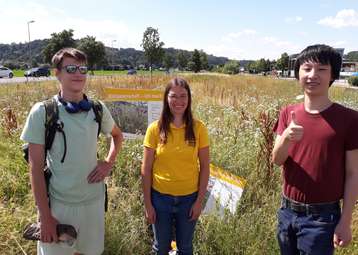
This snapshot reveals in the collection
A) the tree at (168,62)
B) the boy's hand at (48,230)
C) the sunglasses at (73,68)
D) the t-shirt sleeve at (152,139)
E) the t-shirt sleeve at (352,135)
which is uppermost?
the tree at (168,62)

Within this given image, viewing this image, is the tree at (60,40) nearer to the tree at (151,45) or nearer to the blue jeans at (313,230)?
the tree at (151,45)

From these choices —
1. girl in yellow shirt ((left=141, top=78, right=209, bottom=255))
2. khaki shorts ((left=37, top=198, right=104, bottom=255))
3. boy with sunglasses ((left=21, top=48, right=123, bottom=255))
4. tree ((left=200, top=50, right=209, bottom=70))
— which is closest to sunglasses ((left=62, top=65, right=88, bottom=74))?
boy with sunglasses ((left=21, top=48, right=123, bottom=255))

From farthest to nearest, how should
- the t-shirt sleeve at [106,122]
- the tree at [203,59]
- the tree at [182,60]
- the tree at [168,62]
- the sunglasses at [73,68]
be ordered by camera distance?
1. the tree at [182,60]
2. the tree at [203,59]
3. the tree at [168,62]
4. the t-shirt sleeve at [106,122]
5. the sunglasses at [73,68]

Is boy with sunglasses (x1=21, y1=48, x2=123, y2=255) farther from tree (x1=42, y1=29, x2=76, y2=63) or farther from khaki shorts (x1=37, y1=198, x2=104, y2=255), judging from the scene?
tree (x1=42, y1=29, x2=76, y2=63)

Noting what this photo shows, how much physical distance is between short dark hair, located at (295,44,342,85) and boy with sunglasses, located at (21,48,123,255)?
145 cm

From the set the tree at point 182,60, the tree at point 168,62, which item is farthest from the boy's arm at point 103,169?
the tree at point 182,60

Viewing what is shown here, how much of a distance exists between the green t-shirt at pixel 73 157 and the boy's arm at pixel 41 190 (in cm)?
7

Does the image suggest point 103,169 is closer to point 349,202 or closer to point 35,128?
point 35,128

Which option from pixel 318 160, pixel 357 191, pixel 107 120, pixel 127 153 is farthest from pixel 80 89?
pixel 127 153

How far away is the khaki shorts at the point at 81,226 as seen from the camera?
7.31ft

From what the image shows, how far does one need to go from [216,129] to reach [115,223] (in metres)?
2.79

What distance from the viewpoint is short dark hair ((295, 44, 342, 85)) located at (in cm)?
204

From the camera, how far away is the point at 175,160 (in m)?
2.49

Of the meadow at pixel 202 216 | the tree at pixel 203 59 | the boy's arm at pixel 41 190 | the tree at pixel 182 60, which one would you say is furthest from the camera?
the tree at pixel 182 60
